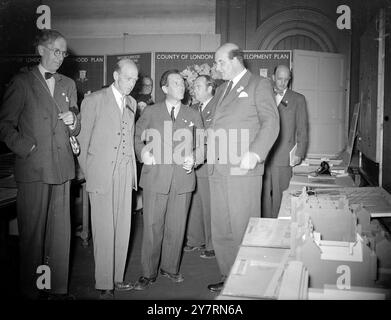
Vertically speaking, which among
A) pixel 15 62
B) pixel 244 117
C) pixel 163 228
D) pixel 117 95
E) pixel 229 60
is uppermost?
pixel 15 62

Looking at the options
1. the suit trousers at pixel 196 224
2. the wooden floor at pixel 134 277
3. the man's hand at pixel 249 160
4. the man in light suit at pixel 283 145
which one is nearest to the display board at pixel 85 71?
the wooden floor at pixel 134 277

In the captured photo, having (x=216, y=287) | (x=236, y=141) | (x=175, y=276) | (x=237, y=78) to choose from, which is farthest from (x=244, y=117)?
(x=175, y=276)

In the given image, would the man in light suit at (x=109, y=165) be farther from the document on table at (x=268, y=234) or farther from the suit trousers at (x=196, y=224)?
the suit trousers at (x=196, y=224)

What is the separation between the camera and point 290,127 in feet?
14.8

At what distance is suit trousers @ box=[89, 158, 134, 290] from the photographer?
2.97 m

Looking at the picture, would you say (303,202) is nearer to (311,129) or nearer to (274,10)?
(311,129)

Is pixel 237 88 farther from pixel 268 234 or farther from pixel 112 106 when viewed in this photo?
pixel 268 234

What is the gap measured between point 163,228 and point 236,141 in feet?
3.35

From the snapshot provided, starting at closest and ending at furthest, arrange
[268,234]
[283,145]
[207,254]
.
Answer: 1. [268,234]
2. [207,254]
3. [283,145]

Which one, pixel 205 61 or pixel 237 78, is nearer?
pixel 237 78

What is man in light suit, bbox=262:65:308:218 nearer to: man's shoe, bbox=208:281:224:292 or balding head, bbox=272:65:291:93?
balding head, bbox=272:65:291:93

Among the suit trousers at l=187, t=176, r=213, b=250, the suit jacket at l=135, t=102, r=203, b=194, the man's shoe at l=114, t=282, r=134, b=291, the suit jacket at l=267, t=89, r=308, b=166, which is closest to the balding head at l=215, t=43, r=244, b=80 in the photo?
the suit jacket at l=135, t=102, r=203, b=194

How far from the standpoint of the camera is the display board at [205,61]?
6.61m

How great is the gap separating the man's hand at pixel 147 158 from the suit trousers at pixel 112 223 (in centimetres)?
17
